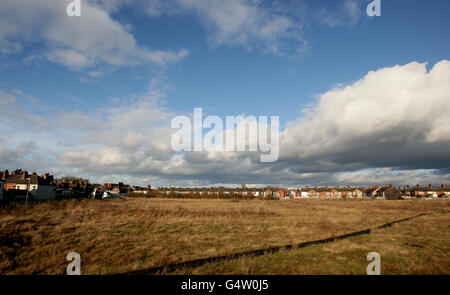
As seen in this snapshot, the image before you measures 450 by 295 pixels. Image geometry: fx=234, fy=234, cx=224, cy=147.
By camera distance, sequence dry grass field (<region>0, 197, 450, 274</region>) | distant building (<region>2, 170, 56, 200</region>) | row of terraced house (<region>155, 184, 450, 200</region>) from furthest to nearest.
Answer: row of terraced house (<region>155, 184, 450, 200</region>), distant building (<region>2, 170, 56, 200</region>), dry grass field (<region>0, 197, 450, 274</region>)

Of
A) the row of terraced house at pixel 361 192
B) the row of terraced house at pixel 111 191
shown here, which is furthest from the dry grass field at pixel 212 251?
the row of terraced house at pixel 361 192

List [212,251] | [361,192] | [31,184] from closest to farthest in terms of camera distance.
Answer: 1. [212,251]
2. [31,184]
3. [361,192]

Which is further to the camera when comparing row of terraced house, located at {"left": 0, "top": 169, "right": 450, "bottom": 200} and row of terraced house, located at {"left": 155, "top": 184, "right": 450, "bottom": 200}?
row of terraced house, located at {"left": 155, "top": 184, "right": 450, "bottom": 200}

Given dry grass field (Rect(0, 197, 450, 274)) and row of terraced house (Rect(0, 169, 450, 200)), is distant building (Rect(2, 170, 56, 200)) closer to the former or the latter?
row of terraced house (Rect(0, 169, 450, 200))

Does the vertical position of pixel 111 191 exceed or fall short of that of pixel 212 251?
it falls short

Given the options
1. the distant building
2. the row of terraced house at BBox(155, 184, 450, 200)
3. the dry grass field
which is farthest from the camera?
the row of terraced house at BBox(155, 184, 450, 200)

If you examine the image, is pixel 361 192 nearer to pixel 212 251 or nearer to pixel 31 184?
pixel 212 251

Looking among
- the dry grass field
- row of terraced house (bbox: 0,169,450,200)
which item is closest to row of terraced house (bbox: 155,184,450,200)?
row of terraced house (bbox: 0,169,450,200)

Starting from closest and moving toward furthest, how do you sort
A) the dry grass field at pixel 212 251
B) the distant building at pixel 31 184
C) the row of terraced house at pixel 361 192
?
the dry grass field at pixel 212 251, the distant building at pixel 31 184, the row of terraced house at pixel 361 192

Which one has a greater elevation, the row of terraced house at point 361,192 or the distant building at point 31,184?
the distant building at point 31,184

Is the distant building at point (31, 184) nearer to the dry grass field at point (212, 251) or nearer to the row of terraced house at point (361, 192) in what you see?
the row of terraced house at point (361, 192)

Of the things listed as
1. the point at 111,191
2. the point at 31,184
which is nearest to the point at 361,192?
the point at 111,191

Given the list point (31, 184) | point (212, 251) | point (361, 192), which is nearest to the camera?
point (212, 251)

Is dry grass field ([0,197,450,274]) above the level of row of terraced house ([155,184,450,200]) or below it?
above
